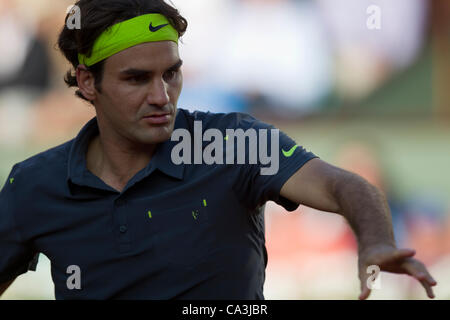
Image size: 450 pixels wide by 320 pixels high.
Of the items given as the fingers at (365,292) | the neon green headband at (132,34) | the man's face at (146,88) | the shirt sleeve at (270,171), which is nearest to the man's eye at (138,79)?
the man's face at (146,88)

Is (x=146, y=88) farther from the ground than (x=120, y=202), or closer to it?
farther from the ground

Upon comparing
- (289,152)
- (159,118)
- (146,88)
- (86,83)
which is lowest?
(289,152)

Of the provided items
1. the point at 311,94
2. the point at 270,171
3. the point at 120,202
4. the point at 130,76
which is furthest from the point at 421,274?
the point at 311,94

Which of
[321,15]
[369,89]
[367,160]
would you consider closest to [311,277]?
[367,160]

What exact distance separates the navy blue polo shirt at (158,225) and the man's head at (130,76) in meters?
0.13

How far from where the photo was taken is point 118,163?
2689 mm

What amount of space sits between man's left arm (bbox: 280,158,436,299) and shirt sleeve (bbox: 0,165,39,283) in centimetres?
95

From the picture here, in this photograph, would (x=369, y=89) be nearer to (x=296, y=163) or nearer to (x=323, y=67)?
(x=323, y=67)

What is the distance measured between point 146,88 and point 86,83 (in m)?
0.34

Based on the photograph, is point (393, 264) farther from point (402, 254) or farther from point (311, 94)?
point (311, 94)

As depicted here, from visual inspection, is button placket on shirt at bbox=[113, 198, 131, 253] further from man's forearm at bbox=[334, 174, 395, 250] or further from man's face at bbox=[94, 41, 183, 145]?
man's forearm at bbox=[334, 174, 395, 250]

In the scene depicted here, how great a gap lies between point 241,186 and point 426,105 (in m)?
4.53

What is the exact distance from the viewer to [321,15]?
6.44m

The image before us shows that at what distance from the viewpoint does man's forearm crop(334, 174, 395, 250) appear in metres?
1.94
